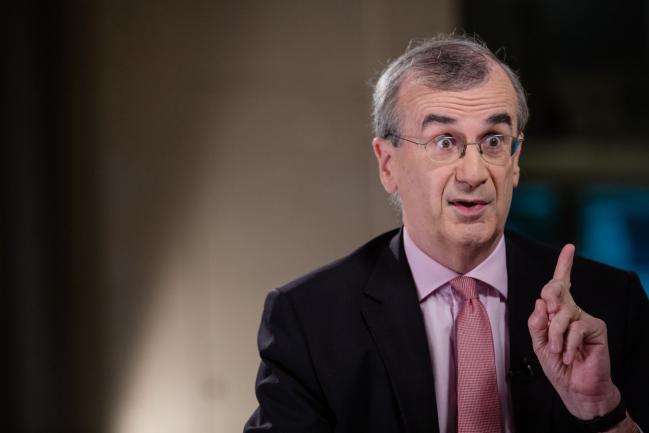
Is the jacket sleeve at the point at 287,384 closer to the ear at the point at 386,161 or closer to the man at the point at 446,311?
the man at the point at 446,311

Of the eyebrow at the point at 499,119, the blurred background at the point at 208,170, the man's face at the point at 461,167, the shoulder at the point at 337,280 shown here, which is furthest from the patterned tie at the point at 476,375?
the blurred background at the point at 208,170

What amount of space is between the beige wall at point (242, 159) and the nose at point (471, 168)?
2.07 m

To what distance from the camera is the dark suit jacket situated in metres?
1.94

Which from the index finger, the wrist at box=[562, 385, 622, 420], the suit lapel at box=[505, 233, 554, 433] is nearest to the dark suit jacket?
the suit lapel at box=[505, 233, 554, 433]

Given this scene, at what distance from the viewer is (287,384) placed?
1.98 m

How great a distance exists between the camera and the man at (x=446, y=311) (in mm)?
1924

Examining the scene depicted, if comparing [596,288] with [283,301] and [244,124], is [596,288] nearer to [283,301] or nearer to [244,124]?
[283,301]

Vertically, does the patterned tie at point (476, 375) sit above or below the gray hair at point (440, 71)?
below

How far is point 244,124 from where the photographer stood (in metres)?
4.03

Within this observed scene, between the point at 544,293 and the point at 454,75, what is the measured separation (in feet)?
1.69

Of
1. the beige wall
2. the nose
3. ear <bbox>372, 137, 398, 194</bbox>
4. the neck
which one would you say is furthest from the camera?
the beige wall

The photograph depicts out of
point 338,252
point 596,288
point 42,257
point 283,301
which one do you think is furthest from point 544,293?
point 42,257

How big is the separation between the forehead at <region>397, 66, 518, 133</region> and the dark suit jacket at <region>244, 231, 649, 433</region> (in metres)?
0.35

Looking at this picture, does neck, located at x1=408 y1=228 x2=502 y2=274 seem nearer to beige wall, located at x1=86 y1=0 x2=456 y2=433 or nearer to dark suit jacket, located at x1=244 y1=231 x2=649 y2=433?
dark suit jacket, located at x1=244 y1=231 x2=649 y2=433
